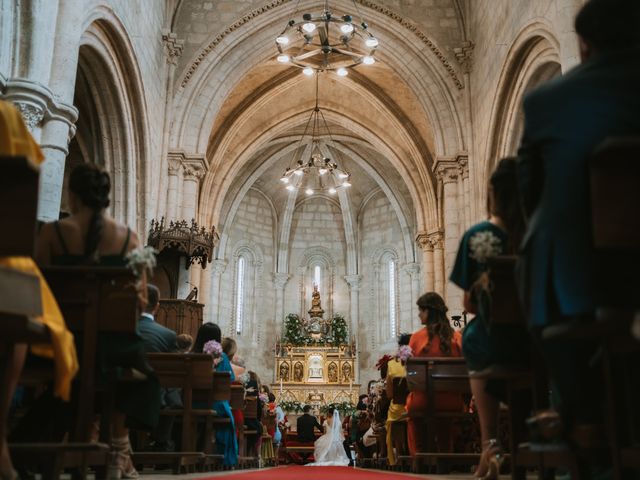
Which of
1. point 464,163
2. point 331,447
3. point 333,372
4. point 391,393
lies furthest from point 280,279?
point 391,393

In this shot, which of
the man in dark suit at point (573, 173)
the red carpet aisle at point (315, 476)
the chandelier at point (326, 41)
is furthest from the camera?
the chandelier at point (326, 41)

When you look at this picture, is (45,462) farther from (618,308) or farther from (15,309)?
(618,308)

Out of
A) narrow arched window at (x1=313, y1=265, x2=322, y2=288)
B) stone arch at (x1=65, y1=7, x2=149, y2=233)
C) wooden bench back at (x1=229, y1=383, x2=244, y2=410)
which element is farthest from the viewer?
narrow arched window at (x1=313, y1=265, x2=322, y2=288)

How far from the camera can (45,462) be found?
3219 millimetres

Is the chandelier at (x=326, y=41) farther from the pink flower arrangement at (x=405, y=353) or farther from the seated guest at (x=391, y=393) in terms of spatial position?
the pink flower arrangement at (x=405, y=353)

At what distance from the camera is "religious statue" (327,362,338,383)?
77.2 ft

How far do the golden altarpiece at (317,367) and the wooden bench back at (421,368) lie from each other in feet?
56.5

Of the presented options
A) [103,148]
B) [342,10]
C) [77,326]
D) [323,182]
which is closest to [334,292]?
[323,182]

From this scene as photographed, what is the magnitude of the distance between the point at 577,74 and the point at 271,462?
12.0 metres

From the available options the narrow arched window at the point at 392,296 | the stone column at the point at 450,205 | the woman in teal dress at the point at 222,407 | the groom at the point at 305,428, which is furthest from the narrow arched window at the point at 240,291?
the woman in teal dress at the point at 222,407

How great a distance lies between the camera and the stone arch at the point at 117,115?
39.7ft

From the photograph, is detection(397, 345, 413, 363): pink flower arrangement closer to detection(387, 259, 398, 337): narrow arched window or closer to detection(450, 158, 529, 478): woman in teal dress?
detection(450, 158, 529, 478): woman in teal dress

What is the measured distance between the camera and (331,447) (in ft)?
49.2

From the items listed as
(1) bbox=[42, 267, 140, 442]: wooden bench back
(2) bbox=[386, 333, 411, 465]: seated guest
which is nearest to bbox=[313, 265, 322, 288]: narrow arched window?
(2) bbox=[386, 333, 411, 465]: seated guest
